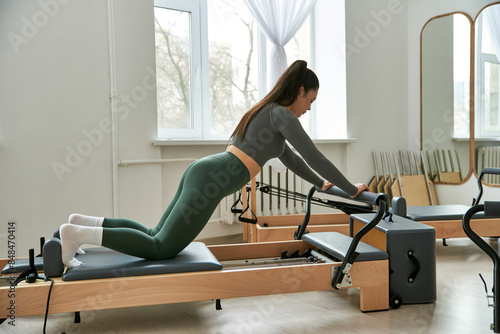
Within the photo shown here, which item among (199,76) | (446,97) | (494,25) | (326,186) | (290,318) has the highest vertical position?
(494,25)

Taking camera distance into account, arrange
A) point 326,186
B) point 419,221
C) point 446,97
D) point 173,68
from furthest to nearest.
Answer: point 446,97 < point 173,68 < point 419,221 < point 326,186

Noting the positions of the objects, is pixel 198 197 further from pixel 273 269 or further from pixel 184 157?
pixel 184 157

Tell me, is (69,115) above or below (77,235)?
above

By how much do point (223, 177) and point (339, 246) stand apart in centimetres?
70

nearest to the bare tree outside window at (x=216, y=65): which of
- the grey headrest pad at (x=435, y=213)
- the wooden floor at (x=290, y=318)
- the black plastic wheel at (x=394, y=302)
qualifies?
the grey headrest pad at (x=435, y=213)

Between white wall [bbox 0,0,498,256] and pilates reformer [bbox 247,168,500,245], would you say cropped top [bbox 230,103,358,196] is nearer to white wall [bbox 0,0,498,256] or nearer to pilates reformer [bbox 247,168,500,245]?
pilates reformer [bbox 247,168,500,245]

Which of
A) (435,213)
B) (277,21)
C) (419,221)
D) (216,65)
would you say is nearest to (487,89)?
(435,213)

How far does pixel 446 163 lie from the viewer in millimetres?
5090

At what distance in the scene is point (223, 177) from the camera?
6.77 feet

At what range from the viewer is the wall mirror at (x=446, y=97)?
489 centimetres

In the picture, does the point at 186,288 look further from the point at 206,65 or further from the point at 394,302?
the point at 206,65

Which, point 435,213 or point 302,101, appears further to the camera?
point 435,213

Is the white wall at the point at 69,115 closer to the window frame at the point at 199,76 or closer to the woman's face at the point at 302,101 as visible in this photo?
the window frame at the point at 199,76

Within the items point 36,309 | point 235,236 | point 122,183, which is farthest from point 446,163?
point 36,309
